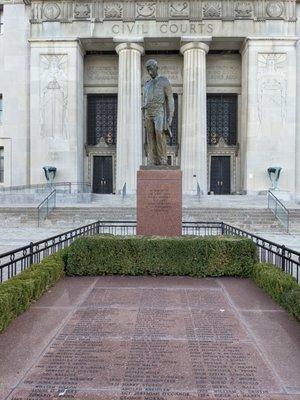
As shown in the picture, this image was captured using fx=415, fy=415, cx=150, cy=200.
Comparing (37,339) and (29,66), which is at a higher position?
(29,66)

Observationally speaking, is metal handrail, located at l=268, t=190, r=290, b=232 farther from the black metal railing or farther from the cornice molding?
the cornice molding

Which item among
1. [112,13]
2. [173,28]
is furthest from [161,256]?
[112,13]

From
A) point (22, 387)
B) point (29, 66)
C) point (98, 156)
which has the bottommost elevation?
point (22, 387)

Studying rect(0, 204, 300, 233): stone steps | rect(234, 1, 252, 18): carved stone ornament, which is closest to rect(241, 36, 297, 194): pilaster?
rect(234, 1, 252, 18): carved stone ornament

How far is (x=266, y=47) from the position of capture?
32.5 m

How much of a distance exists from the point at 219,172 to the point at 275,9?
13715 millimetres

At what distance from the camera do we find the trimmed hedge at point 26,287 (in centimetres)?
507

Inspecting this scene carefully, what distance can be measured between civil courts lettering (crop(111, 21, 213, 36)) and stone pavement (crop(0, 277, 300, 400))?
29.7m

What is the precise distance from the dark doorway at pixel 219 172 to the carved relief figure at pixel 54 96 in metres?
13.1

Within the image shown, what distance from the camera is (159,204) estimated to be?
416 inches

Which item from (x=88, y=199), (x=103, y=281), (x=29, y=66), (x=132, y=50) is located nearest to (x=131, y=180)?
(x=88, y=199)

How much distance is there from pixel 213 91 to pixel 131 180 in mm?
11371

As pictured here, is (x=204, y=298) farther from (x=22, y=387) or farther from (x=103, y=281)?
(x=22, y=387)

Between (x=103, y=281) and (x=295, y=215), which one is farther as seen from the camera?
(x=295, y=215)
